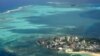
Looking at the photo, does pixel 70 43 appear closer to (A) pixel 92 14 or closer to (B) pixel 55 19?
(B) pixel 55 19

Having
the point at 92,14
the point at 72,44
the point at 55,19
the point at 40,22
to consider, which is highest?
the point at 72,44

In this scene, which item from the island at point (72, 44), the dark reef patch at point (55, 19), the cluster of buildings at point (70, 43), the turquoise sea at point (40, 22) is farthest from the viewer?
the dark reef patch at point (55, 19)

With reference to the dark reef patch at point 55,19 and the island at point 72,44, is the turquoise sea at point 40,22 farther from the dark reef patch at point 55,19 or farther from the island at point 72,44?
the island at point 72,44

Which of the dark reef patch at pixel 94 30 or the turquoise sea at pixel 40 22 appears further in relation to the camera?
the dark reef patch at pixel 94 30

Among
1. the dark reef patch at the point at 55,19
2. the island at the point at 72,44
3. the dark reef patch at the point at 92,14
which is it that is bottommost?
the dark reef patch at the point at 92,14

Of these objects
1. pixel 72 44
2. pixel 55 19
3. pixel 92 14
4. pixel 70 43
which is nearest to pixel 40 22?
pixel 55 19

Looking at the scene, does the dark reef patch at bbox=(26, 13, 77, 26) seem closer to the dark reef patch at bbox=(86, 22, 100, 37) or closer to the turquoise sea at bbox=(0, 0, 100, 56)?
the turquoise sea at bbox=(0, 0, 100, 56)

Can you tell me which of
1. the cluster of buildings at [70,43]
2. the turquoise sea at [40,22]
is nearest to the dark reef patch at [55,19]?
the turquoise sea at [40,22]
